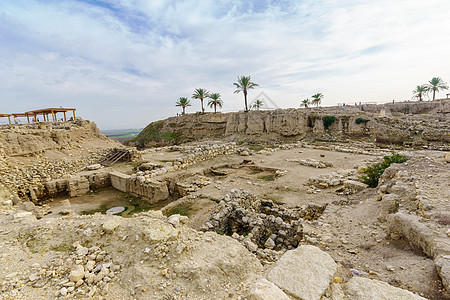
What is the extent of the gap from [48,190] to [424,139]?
3044 cm

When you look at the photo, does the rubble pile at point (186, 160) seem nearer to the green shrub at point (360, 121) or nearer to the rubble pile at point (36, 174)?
the rubble pile at point (36, 174)

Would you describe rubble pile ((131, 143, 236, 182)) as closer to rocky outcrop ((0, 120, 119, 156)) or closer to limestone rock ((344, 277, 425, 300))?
rocky outcrop ((0, 120, 119, 156))

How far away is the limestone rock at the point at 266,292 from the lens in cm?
242

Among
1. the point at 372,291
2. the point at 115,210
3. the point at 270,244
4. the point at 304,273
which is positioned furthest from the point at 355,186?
the point at 115,210

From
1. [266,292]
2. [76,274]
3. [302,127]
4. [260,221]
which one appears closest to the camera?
[266,292]

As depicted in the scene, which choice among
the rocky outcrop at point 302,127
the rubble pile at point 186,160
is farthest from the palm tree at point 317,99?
the rubble pile at point 186,160

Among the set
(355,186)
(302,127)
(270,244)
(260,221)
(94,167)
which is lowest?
(270,244)

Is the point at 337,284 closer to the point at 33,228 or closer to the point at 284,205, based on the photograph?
the point at 284,205

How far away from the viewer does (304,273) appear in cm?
284

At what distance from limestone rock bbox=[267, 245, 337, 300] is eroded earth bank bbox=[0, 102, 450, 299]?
0.02m

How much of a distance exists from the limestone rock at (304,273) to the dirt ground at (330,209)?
0.76m

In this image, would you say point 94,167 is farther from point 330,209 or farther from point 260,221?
point 330,209

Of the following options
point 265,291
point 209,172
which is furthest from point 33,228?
point 209,172

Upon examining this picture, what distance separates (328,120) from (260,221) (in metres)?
23.9
